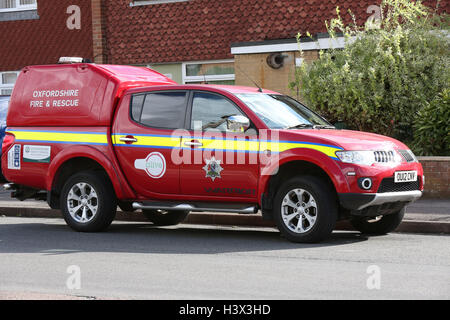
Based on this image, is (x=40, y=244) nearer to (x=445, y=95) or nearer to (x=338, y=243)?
(x=338, y=243)

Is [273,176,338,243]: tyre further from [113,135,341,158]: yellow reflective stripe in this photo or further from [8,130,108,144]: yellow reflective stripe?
[8,130,108,144]: yellow reflective stripe

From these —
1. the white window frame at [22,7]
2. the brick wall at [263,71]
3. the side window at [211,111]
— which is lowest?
the side window at [211,111]

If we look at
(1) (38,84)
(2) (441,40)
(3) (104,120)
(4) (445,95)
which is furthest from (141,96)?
(2) (441,40)

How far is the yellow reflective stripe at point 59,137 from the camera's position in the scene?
457 inches

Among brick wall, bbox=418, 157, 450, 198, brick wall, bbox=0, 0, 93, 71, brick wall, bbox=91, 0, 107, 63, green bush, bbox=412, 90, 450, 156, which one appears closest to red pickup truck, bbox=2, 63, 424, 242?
brick wall, bbox=418, 157, 450, 198

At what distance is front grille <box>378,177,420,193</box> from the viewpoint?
32.9ft

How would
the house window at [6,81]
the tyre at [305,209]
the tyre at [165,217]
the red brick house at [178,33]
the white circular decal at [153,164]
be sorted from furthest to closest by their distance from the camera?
the house window at [6,81], the red brick house at [178,33], the tyre at [165,217], the white circular decal at [153,164], the tyre at [305,209]

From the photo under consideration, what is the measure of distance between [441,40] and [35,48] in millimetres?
13169

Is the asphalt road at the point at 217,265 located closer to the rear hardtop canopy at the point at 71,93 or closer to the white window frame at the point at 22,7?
the rear hardtop canopy at the point at 71,93

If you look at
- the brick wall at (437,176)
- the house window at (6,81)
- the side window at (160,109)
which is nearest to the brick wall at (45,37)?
the house window at (6,81)

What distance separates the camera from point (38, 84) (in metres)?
12.3

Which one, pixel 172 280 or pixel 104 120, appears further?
pixel 104 120

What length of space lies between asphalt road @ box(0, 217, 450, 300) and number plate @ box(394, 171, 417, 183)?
0.74 meters

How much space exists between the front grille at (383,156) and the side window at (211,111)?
174cm
